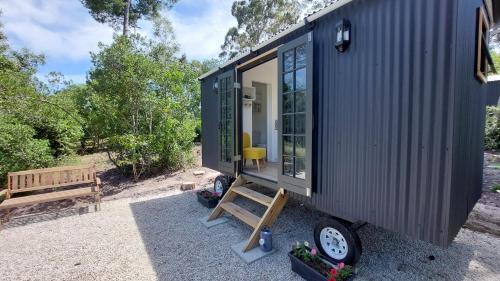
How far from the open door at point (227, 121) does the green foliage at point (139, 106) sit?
107 inches

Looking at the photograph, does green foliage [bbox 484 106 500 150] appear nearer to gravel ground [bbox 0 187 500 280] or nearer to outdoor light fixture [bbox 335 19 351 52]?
gravel ground [bbox 0 187 500 280]

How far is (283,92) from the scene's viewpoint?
285cm

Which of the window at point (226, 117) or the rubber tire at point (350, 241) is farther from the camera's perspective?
the window at point (226, 117)

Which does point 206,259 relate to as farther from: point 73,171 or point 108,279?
point 73,171

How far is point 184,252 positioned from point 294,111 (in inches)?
84.9

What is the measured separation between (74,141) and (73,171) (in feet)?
11.1

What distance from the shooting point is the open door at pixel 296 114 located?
2.46 meters

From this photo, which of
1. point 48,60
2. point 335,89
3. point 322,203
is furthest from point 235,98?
point 48,60

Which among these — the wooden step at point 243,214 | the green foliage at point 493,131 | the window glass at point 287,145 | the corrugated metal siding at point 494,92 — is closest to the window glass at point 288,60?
the window glass at point 287,145

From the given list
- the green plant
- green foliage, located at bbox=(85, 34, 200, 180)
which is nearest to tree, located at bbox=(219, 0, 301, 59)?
A: green foliage, located at bbox=(85, 34, 200, 180)

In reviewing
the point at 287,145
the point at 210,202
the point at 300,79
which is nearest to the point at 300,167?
the point at 287,145

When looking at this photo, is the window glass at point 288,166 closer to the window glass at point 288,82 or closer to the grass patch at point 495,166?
the window glass at point 288,82

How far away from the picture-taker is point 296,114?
2.68m

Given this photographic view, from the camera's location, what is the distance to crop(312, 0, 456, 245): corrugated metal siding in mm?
1593
